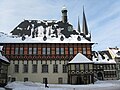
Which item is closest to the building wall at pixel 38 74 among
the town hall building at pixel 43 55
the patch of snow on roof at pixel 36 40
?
the town hall building at pixel 43 55

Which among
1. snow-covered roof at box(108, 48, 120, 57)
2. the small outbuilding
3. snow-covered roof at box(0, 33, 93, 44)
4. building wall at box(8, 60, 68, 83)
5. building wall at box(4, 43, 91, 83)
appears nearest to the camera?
the small outbuilding

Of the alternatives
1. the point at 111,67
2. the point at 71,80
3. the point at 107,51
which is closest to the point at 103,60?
the point at 111,67

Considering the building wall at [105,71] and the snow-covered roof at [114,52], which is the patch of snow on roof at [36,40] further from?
the snow-covered roof at [114,52]

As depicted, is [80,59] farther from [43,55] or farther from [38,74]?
[38,74]

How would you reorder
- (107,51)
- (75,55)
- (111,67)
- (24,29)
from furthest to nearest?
(107,51), (111,67), (24,29), (75,55)

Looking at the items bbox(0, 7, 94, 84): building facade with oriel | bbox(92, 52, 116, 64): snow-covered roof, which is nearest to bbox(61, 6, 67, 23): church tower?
bbox(0, 7, 94, 84): building facade with oriel

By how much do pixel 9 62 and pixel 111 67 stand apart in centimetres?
3959

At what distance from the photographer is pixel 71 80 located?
142ft

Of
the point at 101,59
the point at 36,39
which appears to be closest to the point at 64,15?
the point at 36,39

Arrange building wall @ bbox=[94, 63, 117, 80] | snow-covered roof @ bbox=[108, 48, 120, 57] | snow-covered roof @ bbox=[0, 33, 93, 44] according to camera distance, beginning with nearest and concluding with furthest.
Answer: snow-covered roof @ bbox=[0, 33, 93, 44]
building wall @ bbox=[94, 63, 117, 80]
snow-covered roof @ bbox=[108, 48, 120, 57]

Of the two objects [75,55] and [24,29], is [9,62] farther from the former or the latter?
[75,55]

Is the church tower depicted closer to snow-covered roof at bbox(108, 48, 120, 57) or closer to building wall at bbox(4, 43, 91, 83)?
building wall at bbox(4, 43, 91, 83)

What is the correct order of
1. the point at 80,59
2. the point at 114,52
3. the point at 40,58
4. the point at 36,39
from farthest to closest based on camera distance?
the point at 114,52
the point at 36,39
the point at 40,58
the point at 80,59

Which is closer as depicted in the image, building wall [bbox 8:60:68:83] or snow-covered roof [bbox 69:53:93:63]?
snow-covered roof [bbox 69:53:93:63]
